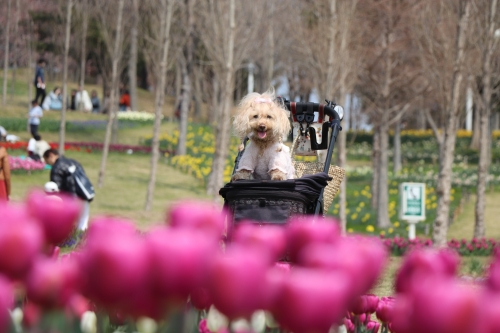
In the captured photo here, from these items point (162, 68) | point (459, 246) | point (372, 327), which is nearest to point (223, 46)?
point (162, 68)

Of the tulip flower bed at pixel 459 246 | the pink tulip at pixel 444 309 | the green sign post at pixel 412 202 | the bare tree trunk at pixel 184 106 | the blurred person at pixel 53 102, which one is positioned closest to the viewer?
the pink tulip at pixel 444 309

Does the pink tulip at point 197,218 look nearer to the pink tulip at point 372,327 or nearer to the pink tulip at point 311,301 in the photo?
the pink tulip at point 311,301

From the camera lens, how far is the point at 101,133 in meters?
30.1

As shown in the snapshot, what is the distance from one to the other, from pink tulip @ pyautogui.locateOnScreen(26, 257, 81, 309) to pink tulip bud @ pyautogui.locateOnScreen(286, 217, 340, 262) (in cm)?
31

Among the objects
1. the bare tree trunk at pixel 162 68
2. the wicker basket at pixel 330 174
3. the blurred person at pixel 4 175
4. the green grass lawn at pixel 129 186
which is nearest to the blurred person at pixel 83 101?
the green grass lawn at pixel 129 186

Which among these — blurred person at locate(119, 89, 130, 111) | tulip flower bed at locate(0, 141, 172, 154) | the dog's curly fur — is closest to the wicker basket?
the dog's curly fur

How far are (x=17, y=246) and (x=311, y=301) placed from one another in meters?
0.31

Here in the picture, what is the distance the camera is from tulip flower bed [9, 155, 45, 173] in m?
18.9

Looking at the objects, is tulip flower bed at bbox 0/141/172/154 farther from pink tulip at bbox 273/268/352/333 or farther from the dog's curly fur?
pink tulip at bbox 273/268/352/333

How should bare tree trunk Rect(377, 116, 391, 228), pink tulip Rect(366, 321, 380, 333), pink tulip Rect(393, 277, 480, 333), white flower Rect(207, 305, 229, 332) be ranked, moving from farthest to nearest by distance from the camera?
bare tree trunk Rect(377, 116, 391, 228) → pink tulip Rect(366, 321, 380, 333) → white flower Rect(207, 305, 229, 332) → pink tulip Rect(393, 277, 480, 333)

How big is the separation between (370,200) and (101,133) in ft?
43.4

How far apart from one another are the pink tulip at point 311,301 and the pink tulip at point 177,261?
0.30 ft


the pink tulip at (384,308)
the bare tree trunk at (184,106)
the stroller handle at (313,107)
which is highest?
the bare tree trunk at (184,106)

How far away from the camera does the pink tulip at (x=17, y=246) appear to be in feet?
2.87
